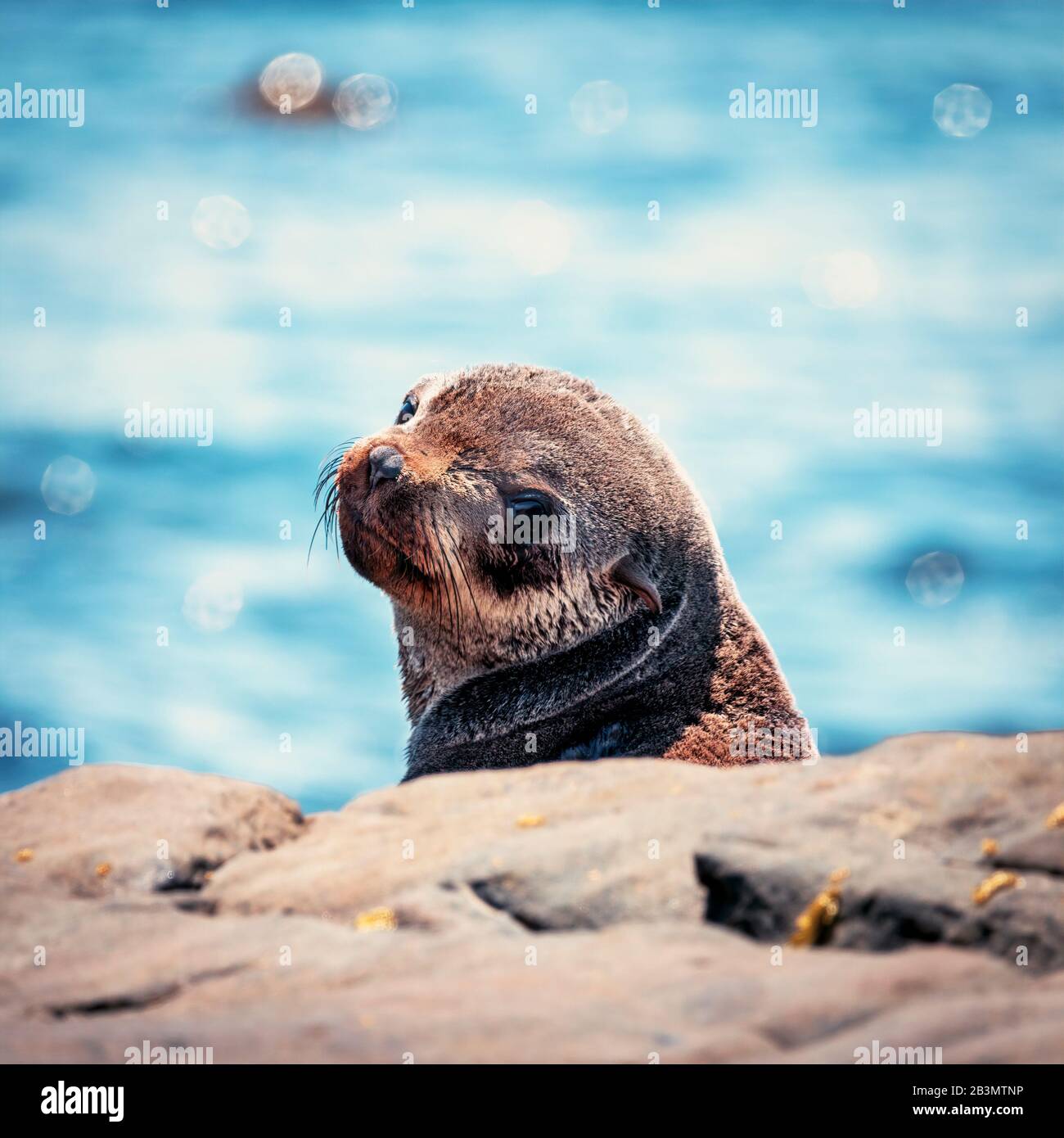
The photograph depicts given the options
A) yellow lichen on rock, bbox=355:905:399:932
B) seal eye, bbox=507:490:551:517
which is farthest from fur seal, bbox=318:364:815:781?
yellow lichen on rock, bbox=355:905:399:932

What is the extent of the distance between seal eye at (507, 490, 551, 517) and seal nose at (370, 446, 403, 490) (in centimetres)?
65

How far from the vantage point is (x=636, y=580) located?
326 inches

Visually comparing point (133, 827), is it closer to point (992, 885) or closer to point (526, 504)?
point (992, 885)

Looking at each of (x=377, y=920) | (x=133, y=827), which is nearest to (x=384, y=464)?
(x=133, y=827)

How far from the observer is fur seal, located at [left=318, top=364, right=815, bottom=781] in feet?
26.7

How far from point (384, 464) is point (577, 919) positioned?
418cm

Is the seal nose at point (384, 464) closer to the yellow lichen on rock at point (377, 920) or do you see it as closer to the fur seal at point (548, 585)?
the fur seal at point (548, 585)

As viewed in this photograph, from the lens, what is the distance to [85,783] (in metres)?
5.63

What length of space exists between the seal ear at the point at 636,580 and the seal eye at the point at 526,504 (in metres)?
0.51

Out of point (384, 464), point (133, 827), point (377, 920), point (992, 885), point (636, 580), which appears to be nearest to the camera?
point (992, 885)

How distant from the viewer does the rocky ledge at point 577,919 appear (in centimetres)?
360

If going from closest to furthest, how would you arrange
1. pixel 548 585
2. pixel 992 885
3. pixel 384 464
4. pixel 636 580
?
pixel 992 885, pixel 384 464, pixel 636 580, pixel 548 585

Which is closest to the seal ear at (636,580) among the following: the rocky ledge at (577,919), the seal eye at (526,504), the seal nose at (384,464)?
the seal eye at (526,504)
